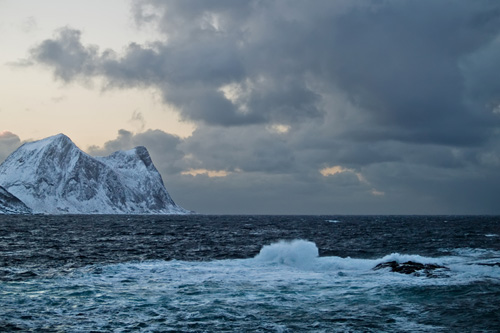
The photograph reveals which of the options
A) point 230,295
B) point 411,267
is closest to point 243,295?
point 230,295

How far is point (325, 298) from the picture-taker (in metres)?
26.0

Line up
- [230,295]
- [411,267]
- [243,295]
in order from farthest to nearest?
1. [411,267]
2. [243,295]
3. [230,295]

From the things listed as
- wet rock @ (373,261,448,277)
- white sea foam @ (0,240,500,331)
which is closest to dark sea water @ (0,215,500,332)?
white sea foam @ (0,240,500,331)

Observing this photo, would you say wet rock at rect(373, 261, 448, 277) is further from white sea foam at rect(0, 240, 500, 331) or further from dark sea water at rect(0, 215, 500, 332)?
white sea foam at rect(0, 240, 500, 331)

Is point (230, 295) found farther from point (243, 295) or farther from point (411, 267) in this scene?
point (411, 267)

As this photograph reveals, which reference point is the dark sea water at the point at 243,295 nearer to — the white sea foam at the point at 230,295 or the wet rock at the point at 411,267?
the white sea foam at the point at 230,295

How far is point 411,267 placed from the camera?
36.4 metres

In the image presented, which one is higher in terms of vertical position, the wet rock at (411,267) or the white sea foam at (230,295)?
the wet rock at (411,267)

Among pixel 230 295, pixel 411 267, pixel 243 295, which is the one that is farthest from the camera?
pixel 411 267

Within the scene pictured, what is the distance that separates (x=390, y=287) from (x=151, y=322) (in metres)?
16.9

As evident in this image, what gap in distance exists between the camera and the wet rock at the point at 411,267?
3500 cm

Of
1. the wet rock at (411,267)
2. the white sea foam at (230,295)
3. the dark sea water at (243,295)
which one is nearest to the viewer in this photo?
the dark sea water at (243,295)

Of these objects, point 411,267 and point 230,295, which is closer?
point 230,295

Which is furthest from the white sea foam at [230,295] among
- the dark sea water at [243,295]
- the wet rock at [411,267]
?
the wet rock at [411,267]
